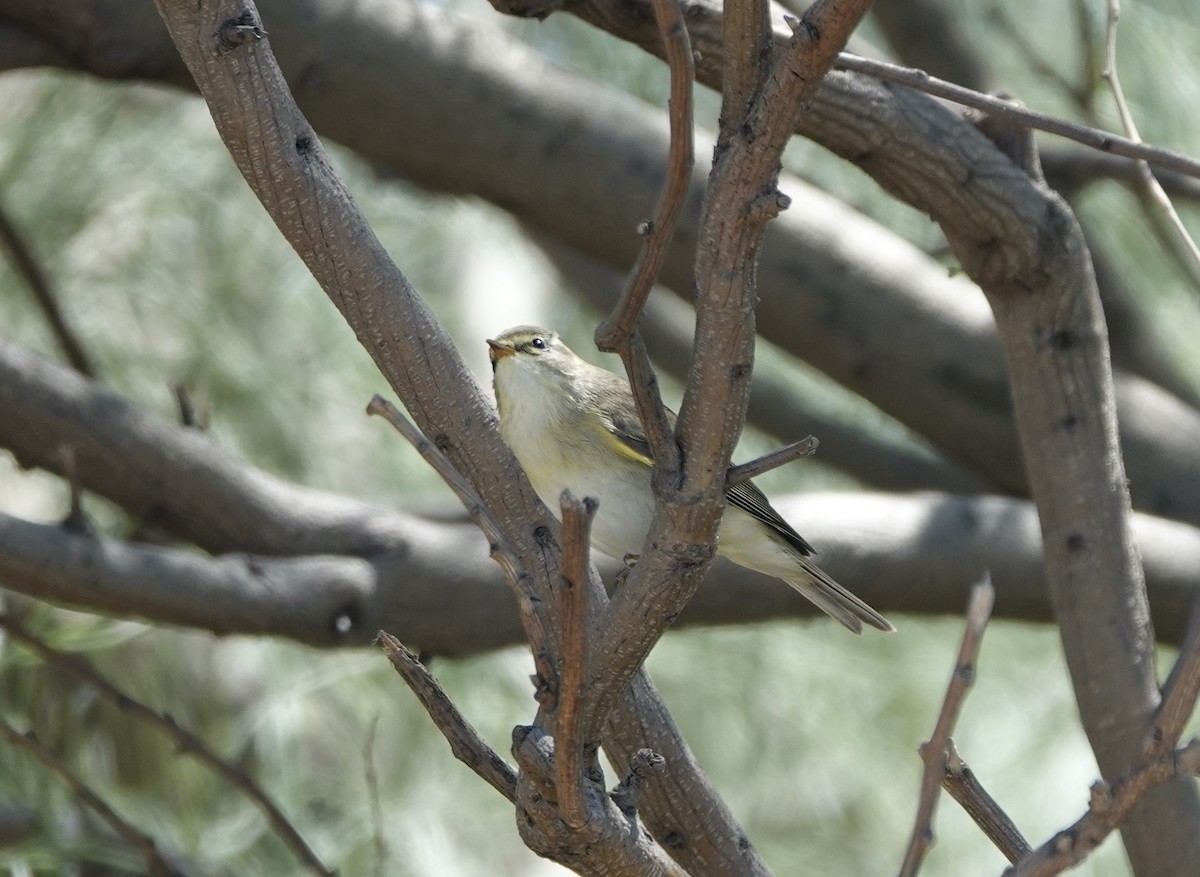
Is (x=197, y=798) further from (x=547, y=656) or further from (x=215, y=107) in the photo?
(x=547, y=656)

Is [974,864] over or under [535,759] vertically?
under

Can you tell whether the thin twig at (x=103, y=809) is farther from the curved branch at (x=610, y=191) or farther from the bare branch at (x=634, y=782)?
the curved branch at (x=610, y=191)

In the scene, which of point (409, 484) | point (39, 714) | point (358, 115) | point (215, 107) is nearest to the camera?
point (215, 107)

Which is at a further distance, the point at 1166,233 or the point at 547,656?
the point at 1166,233

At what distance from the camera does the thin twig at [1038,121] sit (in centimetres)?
129

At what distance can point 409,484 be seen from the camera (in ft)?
12.3

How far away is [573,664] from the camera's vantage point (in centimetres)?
99

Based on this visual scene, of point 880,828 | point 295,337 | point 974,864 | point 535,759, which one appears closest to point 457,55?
point 295,337

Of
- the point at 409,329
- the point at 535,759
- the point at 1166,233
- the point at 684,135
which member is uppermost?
the point at 1166,233

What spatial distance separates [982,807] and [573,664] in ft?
1.37

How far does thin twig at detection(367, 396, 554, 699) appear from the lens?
0.96 m

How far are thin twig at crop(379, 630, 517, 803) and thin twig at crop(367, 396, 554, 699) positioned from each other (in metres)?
0.16

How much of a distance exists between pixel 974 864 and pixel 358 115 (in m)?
2.21

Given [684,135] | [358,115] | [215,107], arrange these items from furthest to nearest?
[358,115], [215,107], [684,135]
